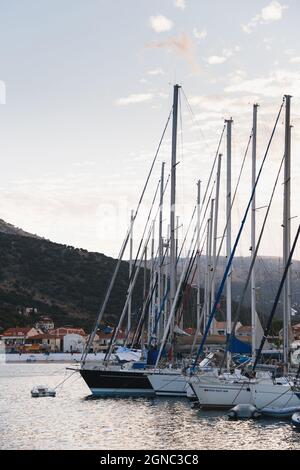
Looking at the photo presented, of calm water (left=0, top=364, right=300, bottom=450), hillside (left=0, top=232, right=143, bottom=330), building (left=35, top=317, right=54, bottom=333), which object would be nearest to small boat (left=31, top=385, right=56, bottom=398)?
calm water (left=0, top=364, right=300, bottom=450)

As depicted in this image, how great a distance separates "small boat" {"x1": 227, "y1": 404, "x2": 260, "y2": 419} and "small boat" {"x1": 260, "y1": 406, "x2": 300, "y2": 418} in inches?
15.8

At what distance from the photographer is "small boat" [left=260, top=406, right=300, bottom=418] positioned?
35.0 metres

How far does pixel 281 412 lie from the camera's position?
3512cm

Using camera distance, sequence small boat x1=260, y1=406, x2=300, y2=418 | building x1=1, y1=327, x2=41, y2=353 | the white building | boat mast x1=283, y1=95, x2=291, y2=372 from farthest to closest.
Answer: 1. the white building
2. building x1=1, y1=327, x2=41, y2=353
3. boat mast x1=283, y1=95, x2=291, y2=372
4. small boat x1=260, y1=406, x2=300, y2=418

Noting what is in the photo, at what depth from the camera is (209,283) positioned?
5400 centimetres

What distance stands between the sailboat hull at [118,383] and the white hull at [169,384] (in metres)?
1.03

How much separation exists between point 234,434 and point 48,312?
143694 mm

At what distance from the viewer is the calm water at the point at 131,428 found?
2969cm

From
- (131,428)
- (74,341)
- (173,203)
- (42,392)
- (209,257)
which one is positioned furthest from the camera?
(74,341)

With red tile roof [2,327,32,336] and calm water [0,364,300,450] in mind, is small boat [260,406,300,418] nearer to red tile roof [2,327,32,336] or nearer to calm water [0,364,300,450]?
calm water [0,364,300,450]

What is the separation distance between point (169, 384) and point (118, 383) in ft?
11.3

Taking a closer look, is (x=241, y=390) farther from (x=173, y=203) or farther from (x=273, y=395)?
(x=173, y=203)

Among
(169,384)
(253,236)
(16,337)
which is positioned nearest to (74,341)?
(16,337)
